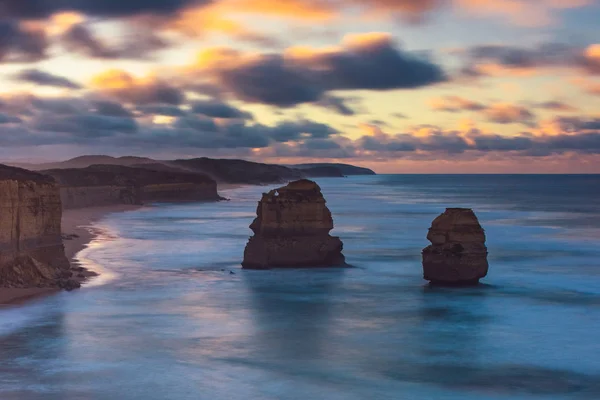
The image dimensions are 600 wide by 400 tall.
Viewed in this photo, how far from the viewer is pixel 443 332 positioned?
28.6 m

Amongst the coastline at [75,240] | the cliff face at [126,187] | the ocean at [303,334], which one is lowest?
the ocean at [303,334]

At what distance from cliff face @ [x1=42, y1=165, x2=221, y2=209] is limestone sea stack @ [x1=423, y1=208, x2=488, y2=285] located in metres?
61.5

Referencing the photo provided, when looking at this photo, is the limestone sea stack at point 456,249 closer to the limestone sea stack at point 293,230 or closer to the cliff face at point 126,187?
the limestone sea stack at point 293,230

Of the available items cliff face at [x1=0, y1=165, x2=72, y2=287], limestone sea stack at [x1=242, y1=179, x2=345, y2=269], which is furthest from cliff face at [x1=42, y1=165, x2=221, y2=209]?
limestone sea stack at [x1=242, y1=179, x2=345, y2=269]

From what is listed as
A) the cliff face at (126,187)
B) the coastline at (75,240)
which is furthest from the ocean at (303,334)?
the cliff face at (126,187)

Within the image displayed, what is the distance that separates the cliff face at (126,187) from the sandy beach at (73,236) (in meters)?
1.94

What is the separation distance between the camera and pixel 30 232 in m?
36.1

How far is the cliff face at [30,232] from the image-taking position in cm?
3409

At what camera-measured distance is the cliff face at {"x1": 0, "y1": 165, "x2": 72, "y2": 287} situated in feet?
112

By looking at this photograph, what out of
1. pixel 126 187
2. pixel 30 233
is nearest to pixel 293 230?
pixel 30 233

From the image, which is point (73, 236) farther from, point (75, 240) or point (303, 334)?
point (303, 334)

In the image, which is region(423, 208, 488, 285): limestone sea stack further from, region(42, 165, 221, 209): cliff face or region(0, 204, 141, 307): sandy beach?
region(42, 165, 221, 209): cliff face

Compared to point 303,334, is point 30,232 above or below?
above

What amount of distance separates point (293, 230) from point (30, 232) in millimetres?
12580
